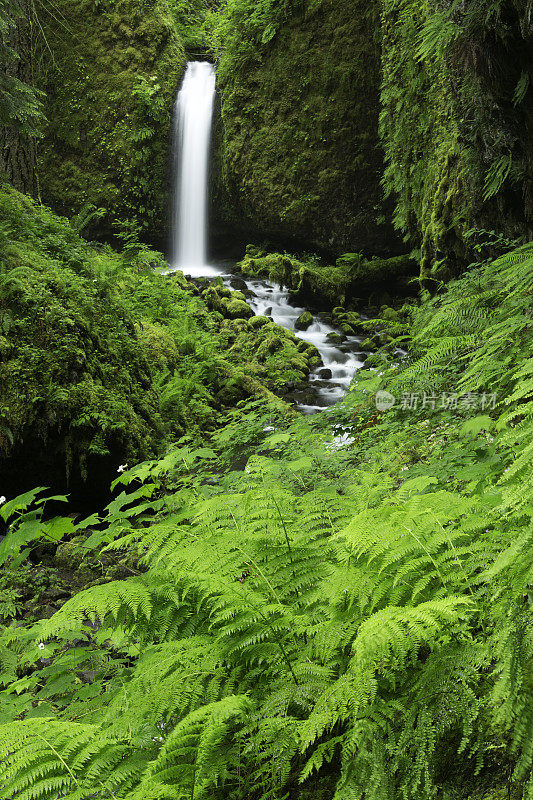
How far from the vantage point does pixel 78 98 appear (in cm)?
1568

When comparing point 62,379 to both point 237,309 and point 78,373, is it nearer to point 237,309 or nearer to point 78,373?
point 78,373

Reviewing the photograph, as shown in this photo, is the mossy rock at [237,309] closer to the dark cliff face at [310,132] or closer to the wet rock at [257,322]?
the wet rock at [257,322]

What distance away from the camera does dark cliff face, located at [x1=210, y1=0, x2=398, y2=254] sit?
1351 cm

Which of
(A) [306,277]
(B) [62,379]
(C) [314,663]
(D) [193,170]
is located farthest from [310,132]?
(C) [314,663]

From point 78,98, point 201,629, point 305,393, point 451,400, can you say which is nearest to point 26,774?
point 201,629

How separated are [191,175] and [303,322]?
7.01 metres

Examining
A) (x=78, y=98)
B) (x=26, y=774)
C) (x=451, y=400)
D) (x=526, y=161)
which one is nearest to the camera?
(x=26, y=774)

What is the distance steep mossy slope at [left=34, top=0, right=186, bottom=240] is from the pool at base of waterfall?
3566mm

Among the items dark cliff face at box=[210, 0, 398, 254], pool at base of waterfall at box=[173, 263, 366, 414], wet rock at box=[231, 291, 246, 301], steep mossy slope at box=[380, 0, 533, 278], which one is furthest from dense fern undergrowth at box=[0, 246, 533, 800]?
dark cliff face at box=[210, 0, 398, 254]

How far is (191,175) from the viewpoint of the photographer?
15.8m

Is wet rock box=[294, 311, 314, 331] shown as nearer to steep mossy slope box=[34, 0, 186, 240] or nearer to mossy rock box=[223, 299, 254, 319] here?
mossy rock box=[223, 299, 254, 319]

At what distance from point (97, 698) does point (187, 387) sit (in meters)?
5.71

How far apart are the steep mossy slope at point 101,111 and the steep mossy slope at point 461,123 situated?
8.22 m

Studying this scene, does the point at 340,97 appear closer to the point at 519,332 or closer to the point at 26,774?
the point at 519,332
